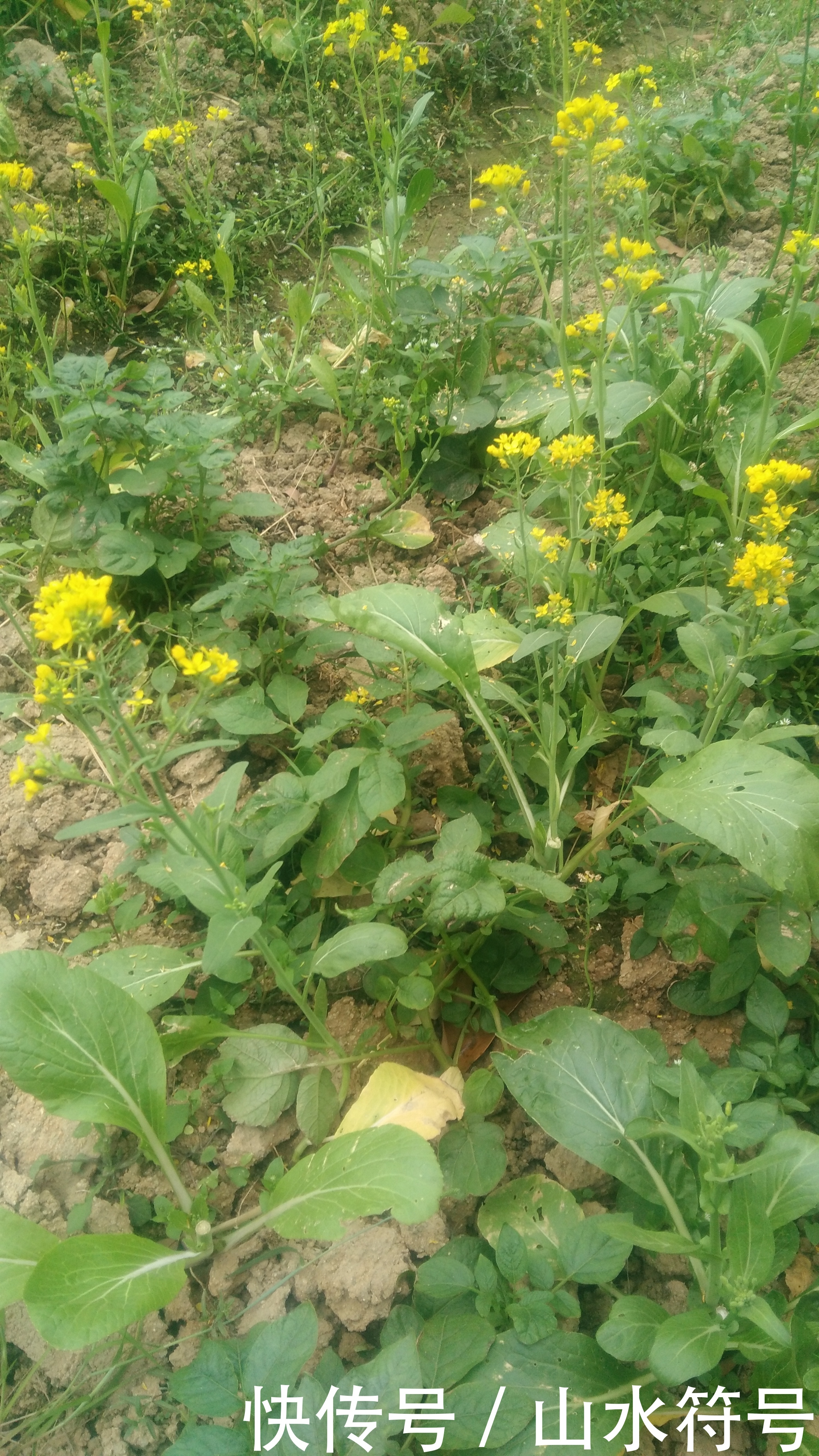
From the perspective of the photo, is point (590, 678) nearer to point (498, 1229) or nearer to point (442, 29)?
point (498, 1229)

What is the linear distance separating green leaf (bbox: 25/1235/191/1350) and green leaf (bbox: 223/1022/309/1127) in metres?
0.26

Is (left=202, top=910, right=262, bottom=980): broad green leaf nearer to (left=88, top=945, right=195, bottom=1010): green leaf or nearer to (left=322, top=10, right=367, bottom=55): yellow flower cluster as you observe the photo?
(left=88, top=945, right=195, bottom=1010): green leaf

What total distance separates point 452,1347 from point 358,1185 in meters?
0.29

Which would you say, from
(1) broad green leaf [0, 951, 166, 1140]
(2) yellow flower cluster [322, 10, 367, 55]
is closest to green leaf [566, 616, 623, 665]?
(1) broad green leaf [0, 951, 166, 1140]

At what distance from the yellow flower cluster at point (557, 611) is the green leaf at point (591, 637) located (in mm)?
52

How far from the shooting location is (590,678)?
6.81 ft

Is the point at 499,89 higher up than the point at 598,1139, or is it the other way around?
the point at 499,89

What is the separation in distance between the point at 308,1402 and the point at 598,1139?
59 centimetres

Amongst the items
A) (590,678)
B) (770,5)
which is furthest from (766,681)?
(770,5)

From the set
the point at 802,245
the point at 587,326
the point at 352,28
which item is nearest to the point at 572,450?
the point at 587,326

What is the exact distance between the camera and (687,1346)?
4.00 ft

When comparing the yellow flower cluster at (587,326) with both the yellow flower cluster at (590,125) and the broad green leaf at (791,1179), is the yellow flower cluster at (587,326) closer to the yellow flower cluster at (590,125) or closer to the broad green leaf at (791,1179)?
the yellow flower cluster at (590,125)

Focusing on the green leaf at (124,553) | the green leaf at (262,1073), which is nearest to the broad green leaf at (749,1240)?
the green leaf at (262,1073)

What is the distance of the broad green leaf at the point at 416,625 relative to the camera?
181cm
